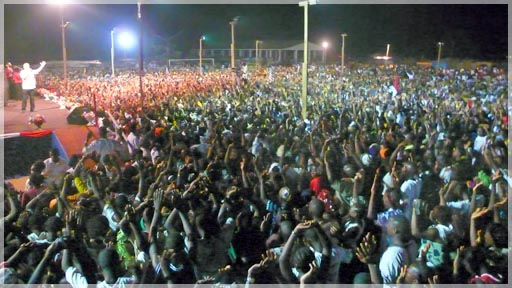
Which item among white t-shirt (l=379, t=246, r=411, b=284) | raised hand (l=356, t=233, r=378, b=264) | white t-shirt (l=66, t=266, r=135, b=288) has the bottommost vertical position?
white t-shirt (l=66, t=266, r=135, b=288)

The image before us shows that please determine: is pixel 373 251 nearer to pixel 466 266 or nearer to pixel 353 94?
pixel 466 266

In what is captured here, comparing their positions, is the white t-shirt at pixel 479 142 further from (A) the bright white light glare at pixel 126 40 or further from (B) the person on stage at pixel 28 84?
(A) the bright white light glare at pixel 126 40

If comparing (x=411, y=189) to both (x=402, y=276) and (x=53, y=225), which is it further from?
(x=53, y=225)

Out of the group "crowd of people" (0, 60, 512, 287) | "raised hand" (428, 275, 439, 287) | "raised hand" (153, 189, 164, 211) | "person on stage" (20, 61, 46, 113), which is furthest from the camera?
"person on stage" (20, 61, 46, 113)

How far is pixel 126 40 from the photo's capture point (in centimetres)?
1163

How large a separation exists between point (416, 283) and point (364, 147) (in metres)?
3.36

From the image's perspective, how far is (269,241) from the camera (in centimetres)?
318

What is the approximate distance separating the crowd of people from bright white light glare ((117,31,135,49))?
11.3ft

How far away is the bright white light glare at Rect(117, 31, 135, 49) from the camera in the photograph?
11109 millimetres

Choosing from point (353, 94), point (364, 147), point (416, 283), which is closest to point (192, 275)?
point (416, 283)

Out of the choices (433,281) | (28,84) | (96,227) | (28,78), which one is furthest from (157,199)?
(28,78)

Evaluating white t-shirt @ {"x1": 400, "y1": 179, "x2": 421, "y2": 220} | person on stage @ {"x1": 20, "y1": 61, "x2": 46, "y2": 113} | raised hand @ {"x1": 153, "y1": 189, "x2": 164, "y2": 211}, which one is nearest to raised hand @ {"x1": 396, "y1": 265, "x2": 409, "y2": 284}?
white t-shirt @ {"x1": 400, "y1": 179, "x2": 421, "y2": 220}

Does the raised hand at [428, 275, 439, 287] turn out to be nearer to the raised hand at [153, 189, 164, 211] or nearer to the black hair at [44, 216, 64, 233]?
the raised hand at [153, 189, 164, 211]

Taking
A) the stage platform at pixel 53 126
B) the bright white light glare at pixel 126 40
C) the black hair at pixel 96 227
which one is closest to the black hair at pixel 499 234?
the black hair at pixel 96 227
